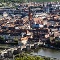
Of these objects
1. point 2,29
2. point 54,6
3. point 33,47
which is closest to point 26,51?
point 33,47

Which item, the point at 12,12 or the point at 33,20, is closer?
the point at 33,20

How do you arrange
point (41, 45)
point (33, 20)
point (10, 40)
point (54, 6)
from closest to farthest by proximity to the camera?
point (41, 45) < point (10, 40) < point (33, 20) < point (54, 6)

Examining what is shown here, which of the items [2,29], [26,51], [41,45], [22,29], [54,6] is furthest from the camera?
[54,6]

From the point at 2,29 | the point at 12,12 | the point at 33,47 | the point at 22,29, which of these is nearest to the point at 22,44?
the point at 33,47

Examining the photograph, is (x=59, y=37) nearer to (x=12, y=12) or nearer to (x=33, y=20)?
(x=33, y=20)

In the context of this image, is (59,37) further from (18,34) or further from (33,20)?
(33,20)

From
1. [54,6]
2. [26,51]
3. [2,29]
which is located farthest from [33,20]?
[54,6]

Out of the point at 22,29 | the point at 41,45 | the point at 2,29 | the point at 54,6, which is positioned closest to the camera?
the point at 41,45

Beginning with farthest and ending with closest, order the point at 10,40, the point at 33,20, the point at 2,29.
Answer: the point at 33,20 < the point at 2,29 < the point at 10,40

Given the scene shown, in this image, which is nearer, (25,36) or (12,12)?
(25,36)
